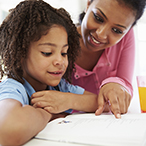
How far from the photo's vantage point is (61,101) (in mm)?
784

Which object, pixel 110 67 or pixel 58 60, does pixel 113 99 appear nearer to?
pixel 58 60

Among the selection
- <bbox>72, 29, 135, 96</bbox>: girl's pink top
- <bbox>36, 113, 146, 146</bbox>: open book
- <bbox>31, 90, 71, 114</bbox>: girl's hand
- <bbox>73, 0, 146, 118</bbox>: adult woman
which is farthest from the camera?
<bbox>72, 29, 135, 96</bbox>: girl's pink top

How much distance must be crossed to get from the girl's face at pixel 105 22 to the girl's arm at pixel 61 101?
0.31m

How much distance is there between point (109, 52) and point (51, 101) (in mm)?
617

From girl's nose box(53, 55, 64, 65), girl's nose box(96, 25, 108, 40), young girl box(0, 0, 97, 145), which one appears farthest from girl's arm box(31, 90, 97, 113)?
girl's nose box(96, 25, 108, 40)

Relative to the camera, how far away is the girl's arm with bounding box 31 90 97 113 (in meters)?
0.73

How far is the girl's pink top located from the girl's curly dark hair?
421 mm

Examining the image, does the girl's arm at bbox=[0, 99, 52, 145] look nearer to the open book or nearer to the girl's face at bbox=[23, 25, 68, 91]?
the open book

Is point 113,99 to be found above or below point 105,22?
below

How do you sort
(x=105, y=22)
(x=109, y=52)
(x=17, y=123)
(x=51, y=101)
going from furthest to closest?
(x=109, y=52) → (x=105, y=22) → (x=51, y=101) → (x=17, y=123)

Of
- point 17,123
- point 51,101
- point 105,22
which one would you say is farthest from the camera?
point 105,22

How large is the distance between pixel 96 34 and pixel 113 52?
315 millimetres

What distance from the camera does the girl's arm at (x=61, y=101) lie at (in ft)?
2.38

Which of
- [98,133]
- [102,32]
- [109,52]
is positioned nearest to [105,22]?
[102,32]
